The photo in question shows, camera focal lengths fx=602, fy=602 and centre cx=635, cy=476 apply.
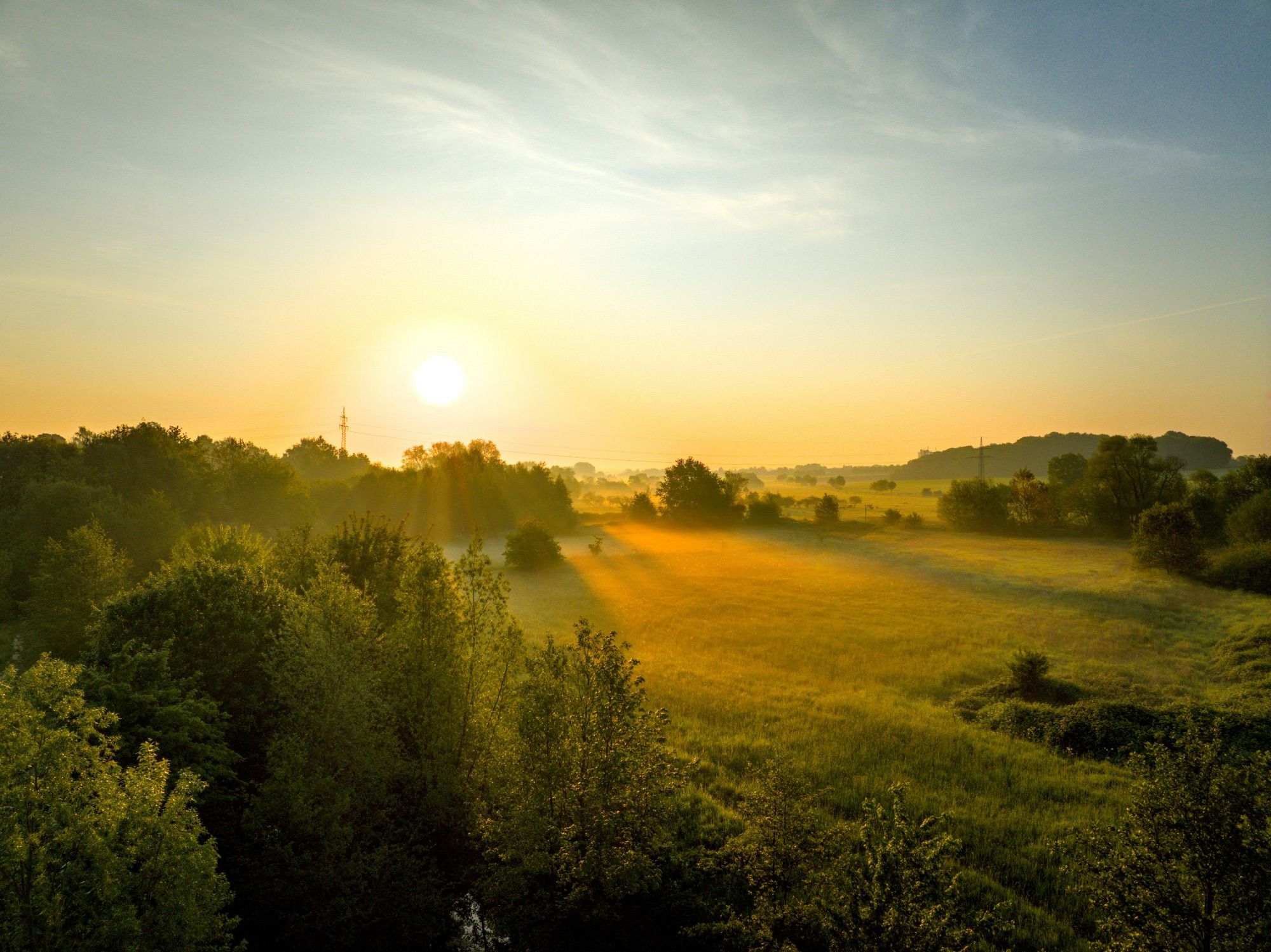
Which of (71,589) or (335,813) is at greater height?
(71,589)

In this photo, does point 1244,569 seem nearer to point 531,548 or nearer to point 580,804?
point 580,804

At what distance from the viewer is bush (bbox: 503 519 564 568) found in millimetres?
59031

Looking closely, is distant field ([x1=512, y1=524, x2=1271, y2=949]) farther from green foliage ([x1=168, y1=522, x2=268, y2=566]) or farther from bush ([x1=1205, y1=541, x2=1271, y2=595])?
green foliage ([x1=168, y1=522, x2=268, y2=566])

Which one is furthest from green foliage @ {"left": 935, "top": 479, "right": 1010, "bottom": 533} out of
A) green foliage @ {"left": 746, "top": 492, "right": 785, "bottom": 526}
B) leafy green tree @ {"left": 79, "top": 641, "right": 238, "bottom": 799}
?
leafy green tree @ {"left": 79, "top": 641, "right": 238, "bottom": 799}

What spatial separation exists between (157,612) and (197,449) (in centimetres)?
5444

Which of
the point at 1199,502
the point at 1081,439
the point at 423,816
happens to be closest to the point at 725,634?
the point at 423,816

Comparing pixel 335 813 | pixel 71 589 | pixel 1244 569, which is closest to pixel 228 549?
pixel 71 589

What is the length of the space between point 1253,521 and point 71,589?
7786 cm

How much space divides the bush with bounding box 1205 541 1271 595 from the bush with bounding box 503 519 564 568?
52875mm

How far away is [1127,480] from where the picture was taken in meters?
65.3

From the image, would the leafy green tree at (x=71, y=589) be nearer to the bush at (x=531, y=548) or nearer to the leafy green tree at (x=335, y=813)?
the leafy green tree at (x=335, y=813)

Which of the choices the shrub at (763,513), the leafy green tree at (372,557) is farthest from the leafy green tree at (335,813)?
the shrub at (763,513)

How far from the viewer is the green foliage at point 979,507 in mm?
74938

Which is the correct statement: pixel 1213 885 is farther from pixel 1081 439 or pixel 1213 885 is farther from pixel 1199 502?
pixel 1081 439
